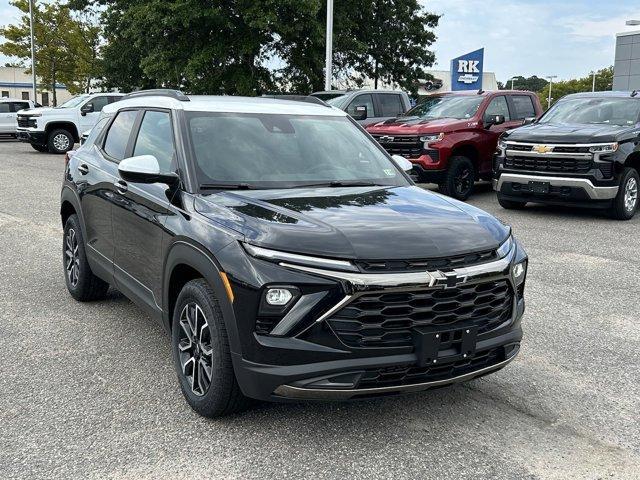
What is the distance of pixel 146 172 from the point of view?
391cm

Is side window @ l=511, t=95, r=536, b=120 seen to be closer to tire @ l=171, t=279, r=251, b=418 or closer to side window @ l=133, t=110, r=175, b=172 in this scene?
side window @ l=133, t=110, r=175, b=172

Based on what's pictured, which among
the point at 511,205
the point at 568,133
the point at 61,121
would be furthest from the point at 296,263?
the point at 61,121

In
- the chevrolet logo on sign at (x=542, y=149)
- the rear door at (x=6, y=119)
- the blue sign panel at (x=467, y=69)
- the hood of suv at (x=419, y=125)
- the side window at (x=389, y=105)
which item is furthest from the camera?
the rear door at (x=6, y=119)

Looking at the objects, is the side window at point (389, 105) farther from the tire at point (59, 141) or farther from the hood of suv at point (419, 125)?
the tire at point (59, 141)

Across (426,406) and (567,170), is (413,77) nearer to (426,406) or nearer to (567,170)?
(567,170)

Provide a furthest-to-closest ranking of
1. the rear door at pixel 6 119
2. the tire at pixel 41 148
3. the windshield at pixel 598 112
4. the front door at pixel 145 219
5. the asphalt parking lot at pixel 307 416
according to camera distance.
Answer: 1. the rear door at pixel 6 119
2. the tire at pixel 41 148
3. the windshield at pixel 598 112
4. the front door at pixel 145 219
5. the asphalt parking lot at pixel 307 416

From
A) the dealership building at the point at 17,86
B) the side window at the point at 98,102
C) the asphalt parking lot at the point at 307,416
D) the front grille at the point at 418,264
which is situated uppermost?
the dealership building at the point at 17,86

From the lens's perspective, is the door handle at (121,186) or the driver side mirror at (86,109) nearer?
the door handle at (121,186)

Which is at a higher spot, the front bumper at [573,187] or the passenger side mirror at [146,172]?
the passenger side mirror at [146,172]

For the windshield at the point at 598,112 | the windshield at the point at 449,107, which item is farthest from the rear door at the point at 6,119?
the windshield at the point at 598,112

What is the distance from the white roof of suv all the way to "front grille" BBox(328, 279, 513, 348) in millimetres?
1989

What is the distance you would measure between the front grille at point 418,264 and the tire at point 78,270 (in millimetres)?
3145

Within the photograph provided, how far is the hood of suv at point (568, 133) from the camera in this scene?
33.2 ft

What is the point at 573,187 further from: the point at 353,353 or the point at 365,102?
the point at 353,353
